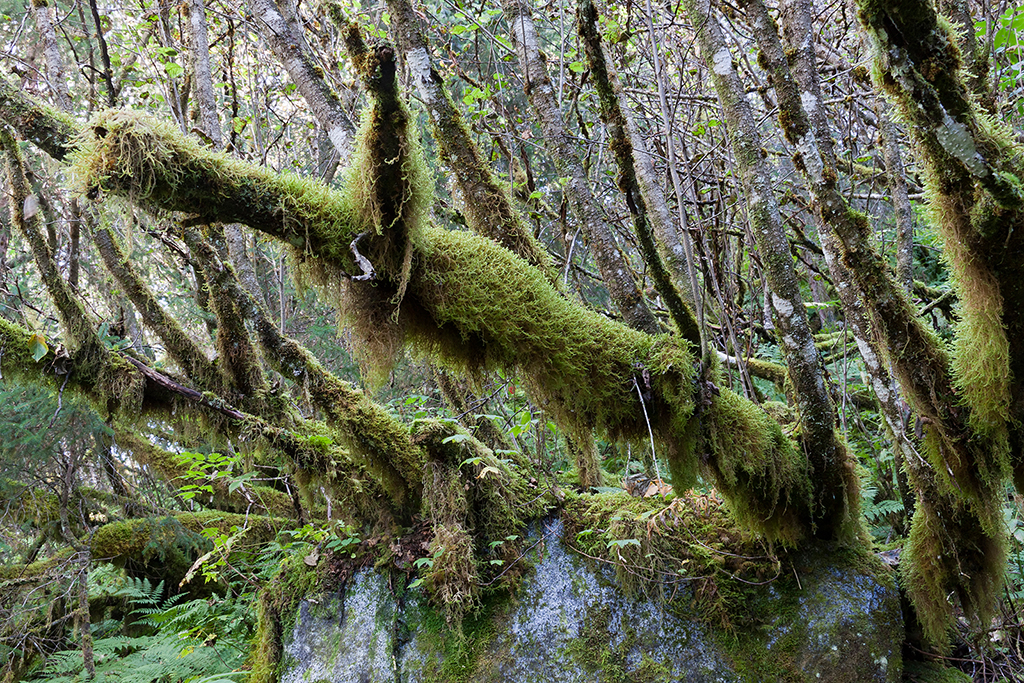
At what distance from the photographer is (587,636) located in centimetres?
384

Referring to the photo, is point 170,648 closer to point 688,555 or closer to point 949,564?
point 688,555

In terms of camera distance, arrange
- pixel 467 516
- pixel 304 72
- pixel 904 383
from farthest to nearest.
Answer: pixel 304 72, pixel 467 516, pixel 904 383

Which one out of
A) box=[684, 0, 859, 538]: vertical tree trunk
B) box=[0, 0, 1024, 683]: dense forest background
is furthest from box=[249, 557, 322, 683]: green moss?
box=[684, 0, 859, 538]: vertical tree trunk

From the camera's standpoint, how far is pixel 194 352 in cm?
506

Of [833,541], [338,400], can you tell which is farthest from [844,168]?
[338,400]

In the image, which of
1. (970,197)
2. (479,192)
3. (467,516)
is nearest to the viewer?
(970,197)

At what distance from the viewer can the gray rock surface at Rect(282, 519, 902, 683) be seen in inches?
133

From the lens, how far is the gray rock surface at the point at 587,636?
3.38m

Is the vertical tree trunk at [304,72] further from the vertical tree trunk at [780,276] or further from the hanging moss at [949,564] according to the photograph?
the hanging moss at [949,564]

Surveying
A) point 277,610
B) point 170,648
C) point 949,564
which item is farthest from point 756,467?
point 170,648

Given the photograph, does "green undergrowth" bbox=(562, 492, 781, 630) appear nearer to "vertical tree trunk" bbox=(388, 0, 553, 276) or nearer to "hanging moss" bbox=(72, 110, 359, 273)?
"vertical tree trunk" bbox=(388, 0, 553, 276)

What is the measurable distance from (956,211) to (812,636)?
235cm

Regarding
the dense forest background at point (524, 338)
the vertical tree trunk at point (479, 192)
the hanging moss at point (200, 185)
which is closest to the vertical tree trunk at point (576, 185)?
the dense forest background at point (524, 338)

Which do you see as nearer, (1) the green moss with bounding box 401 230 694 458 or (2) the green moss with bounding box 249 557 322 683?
(1) the green moss with bounding box 401 230 694 458
